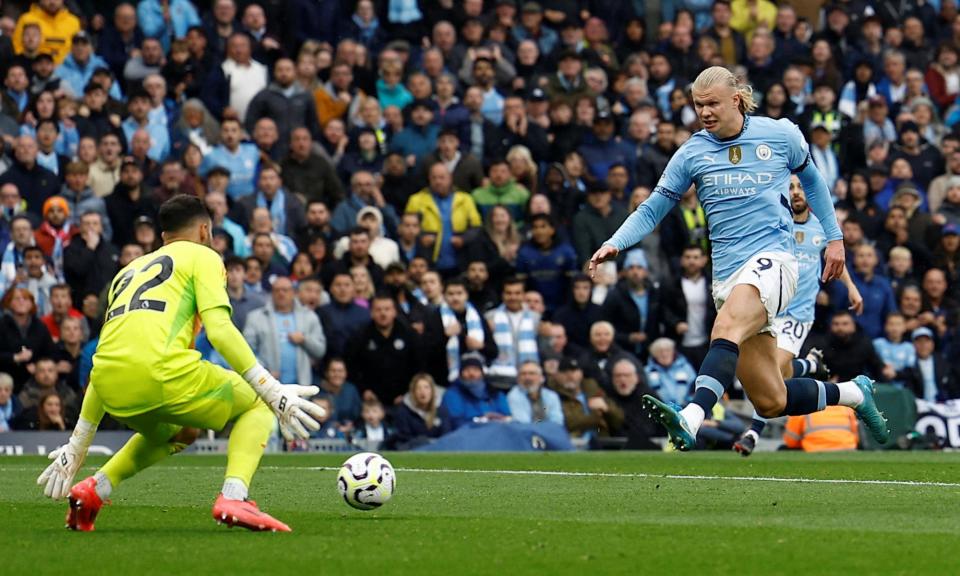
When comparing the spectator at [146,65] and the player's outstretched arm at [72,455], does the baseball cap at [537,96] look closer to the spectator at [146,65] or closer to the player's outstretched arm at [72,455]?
→ the spectator at [146,65]

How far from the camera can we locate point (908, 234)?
73.1ft

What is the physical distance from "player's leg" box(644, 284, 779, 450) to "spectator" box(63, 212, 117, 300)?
31.8ft

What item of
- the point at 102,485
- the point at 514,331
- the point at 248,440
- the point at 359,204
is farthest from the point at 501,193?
the point at 248,440

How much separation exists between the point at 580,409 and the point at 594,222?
8.16 feet

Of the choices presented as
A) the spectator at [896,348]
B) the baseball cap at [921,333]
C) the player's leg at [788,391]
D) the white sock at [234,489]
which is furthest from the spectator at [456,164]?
the white sock at [234,489]

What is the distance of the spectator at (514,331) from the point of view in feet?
65.9

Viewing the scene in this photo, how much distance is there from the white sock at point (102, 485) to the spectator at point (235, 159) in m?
11.8

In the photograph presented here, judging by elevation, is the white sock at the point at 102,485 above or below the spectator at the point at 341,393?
above

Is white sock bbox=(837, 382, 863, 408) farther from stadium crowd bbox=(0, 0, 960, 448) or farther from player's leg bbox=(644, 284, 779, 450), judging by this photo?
stadium crowd bbox=(0, 0, 960, 448)

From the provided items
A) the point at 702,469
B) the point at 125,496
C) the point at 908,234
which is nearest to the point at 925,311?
the point at 908,234

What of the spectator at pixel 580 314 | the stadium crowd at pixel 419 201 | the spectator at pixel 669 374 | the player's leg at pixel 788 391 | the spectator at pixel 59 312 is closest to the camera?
the player's leg at pixel 788 391

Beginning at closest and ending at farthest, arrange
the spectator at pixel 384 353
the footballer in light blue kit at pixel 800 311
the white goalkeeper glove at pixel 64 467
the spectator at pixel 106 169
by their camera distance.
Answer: the white goalkeeper glove at pixel 64 467
the footballer in light blue kit at pixel 800 311
the spectator at pixel 384 353
the spectator at pixel 106 169

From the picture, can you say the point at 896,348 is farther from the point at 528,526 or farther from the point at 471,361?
the point at 528,526

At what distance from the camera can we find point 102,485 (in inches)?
349
